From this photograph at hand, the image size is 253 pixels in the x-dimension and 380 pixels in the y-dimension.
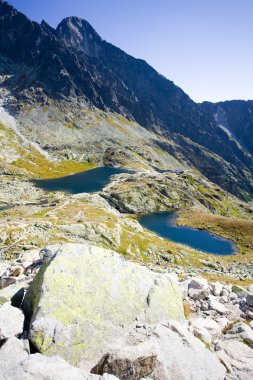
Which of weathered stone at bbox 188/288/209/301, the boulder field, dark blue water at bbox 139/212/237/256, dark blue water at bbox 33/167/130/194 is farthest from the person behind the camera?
dark blue water at bbox 33/167/130/194

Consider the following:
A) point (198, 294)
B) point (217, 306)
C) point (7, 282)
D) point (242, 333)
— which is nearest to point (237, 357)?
point (242, 333)

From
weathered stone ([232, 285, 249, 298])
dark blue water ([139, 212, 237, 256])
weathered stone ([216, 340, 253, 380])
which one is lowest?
dark blue water ([139, 212, 237, 256])

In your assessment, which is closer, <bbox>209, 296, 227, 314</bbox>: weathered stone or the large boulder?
the large boulder

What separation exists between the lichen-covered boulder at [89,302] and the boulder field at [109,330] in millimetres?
40

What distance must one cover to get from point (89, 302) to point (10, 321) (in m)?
3.52

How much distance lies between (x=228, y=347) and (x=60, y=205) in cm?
8595

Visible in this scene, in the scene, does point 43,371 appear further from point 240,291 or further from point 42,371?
point 240,291

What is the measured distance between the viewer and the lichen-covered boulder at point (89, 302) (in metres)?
11.8

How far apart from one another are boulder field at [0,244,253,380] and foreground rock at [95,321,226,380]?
34 mm

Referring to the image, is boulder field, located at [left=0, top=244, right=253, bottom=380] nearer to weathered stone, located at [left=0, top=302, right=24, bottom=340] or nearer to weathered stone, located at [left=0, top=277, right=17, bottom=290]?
weathered stone, located at [left=0, top=302, right=24, bottom=340]

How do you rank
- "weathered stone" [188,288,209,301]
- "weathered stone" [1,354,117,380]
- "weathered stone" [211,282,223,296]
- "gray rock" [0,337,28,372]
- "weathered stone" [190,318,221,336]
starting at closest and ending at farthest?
"weathered stone" [1,354,117,380] → "gray rock" [0,337,28,372] → "weathered stone" [190,318,221,336] → "weathered stone" [188,288,209,301] → "weathered stone" [211,282,223,296]

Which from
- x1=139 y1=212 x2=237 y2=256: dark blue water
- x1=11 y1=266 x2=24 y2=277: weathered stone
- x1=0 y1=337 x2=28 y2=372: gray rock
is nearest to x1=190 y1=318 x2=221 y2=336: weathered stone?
x1=0 y1=337 x2=28 y2=372: gray rock

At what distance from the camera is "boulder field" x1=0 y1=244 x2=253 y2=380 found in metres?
11.0

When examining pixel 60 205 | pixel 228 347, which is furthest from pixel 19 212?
pixel 228 347
